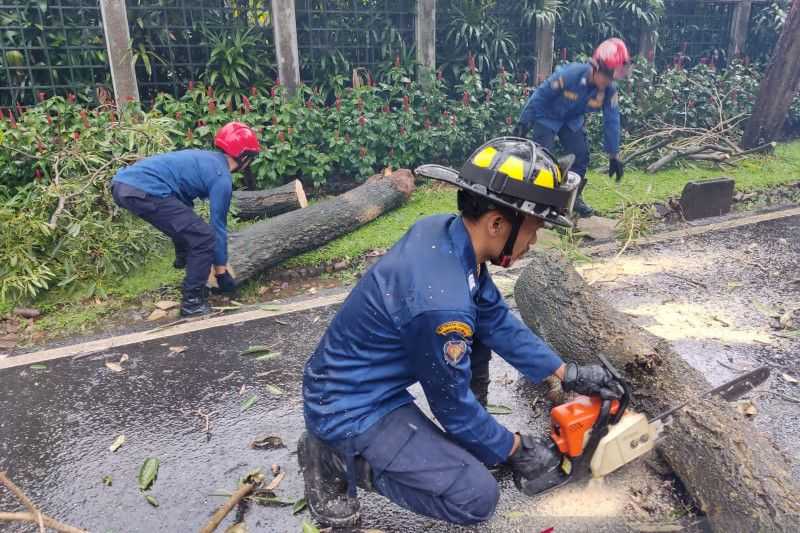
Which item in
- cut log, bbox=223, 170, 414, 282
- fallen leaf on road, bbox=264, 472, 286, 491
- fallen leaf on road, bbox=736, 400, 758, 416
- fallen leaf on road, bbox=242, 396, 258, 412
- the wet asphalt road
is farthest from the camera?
cut log, bbox=223, 170, 414, 282

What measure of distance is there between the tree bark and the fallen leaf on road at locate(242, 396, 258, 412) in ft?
29.3

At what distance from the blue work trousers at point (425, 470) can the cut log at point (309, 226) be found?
3.21m

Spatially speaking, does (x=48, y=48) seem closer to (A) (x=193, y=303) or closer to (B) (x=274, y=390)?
(A) (x=193, y=303)

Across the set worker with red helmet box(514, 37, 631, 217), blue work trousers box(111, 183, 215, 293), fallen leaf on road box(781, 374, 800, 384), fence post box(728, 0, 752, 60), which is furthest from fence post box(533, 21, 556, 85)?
fallen leaf on road box(781, 374, 800, 384)

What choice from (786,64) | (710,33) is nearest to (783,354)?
(786,64)

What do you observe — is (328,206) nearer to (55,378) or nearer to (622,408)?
(55,378)

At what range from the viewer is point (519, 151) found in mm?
2133

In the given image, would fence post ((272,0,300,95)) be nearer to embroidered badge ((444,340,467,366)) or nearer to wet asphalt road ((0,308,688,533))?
wet asphalt road ((0,308,688,533))

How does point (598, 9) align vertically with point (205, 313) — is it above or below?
above

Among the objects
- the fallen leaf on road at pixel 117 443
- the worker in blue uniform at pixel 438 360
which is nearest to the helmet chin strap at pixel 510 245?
the worker in blue uniform at pixel 438 360

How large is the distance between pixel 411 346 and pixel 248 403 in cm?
196

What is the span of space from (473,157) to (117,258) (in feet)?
13.9

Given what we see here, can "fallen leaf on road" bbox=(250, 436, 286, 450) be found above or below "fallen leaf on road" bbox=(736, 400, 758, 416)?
below

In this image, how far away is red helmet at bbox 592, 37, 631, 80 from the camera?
5996 mm
